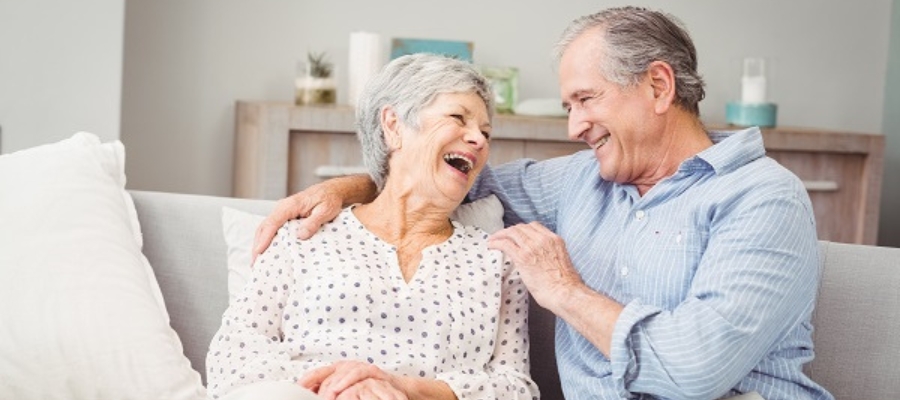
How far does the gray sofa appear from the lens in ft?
7.48

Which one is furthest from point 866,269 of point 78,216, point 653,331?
point 78,216

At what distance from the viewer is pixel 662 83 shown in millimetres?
2293

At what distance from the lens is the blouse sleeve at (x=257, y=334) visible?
84.5 inches

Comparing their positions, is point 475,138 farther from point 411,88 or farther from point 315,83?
point 315,83

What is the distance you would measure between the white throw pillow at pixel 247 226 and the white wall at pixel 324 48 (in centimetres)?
192

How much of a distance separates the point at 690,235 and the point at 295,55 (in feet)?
8.45

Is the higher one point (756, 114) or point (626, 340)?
point (756, 114)

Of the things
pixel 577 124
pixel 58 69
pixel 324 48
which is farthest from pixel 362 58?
pixel 577 124

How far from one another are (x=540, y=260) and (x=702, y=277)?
0.28m

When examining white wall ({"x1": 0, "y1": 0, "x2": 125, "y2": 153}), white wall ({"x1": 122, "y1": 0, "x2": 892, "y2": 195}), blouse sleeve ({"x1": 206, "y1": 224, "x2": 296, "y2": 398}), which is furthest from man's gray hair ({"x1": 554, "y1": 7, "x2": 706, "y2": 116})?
white wall ({"x1": 122, "y1": 0, "x2": 892, "y2": 195})

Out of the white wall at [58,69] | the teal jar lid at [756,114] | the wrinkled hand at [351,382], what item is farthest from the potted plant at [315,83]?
the wrinkled hand at [351,382]

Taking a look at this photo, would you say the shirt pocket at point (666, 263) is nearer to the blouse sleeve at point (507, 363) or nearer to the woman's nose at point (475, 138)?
the blouse sleeve at point (507, 363)

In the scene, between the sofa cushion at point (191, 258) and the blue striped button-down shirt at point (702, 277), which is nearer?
the blue striped button-down shirt at point (702, 277)

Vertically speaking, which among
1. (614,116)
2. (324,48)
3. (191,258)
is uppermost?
(324,48)
